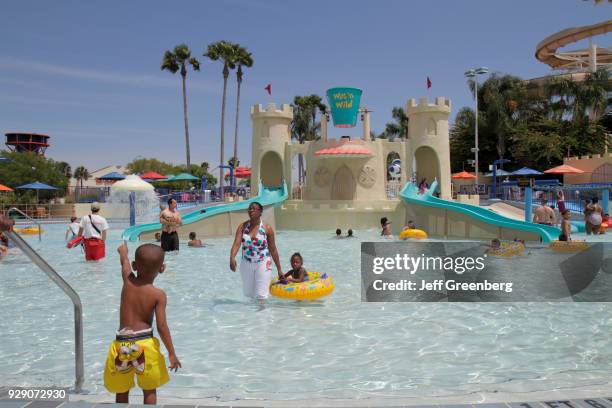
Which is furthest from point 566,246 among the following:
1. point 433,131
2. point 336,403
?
point 433,131

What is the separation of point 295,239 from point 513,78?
122ft

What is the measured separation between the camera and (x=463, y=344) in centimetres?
631

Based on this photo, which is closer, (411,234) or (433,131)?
(411,234)

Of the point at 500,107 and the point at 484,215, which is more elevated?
the point at 500,107

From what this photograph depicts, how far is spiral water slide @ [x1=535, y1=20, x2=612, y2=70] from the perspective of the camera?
53.2 m

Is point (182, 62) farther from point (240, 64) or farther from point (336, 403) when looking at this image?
point (336, 403)

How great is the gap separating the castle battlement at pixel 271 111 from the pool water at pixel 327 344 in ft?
66.1

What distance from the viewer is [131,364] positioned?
3512mm

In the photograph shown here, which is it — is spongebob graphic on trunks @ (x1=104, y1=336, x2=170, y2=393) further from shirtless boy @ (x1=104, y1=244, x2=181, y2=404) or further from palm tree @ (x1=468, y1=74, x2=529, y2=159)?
palm tree @ (x1=468, y1=74, x2=529, y2=159)

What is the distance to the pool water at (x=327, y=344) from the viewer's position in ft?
16.4

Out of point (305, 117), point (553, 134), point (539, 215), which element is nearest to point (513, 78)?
point (553, 134)

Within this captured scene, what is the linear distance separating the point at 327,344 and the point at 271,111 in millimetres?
24141

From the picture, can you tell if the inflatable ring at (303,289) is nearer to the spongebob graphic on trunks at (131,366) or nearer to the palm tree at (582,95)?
the spongebob graphic on trunks at (131,366)

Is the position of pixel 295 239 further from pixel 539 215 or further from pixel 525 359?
pixel 525 359
